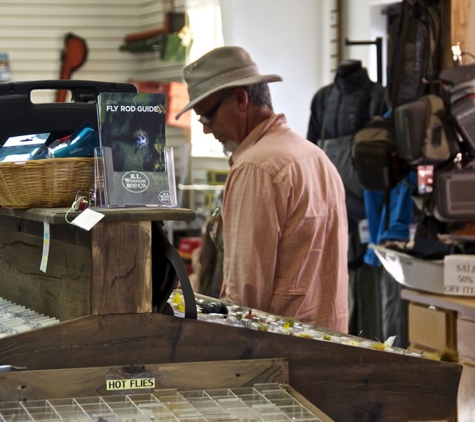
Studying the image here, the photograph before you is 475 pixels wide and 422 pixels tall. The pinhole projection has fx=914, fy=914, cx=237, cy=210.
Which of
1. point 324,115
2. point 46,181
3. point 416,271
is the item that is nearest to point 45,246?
point 46,181

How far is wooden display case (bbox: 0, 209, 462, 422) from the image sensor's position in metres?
1.95

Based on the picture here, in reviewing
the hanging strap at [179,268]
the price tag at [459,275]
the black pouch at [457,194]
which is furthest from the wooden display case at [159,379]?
the black pouch at [457,194]

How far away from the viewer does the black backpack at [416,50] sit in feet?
16.9

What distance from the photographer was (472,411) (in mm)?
4086

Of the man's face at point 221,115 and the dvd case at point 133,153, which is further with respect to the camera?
the man's face at point 221,115

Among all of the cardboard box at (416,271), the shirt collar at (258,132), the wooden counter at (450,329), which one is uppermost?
the shirt collar at (258,132)

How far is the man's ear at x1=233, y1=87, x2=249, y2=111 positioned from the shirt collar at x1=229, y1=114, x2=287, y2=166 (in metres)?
0.10

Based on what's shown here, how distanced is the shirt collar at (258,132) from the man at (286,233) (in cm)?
A: 6

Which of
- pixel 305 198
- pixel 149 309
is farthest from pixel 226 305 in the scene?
pixel 149 309

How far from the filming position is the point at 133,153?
2.03 m

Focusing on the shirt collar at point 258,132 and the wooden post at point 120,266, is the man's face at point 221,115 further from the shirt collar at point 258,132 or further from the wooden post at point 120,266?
the wooden post at point 120,266

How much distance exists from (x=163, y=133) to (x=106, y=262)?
322mm

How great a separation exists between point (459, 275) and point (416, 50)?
61.0 inches

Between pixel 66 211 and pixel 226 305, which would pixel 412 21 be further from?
pixel 66 211
